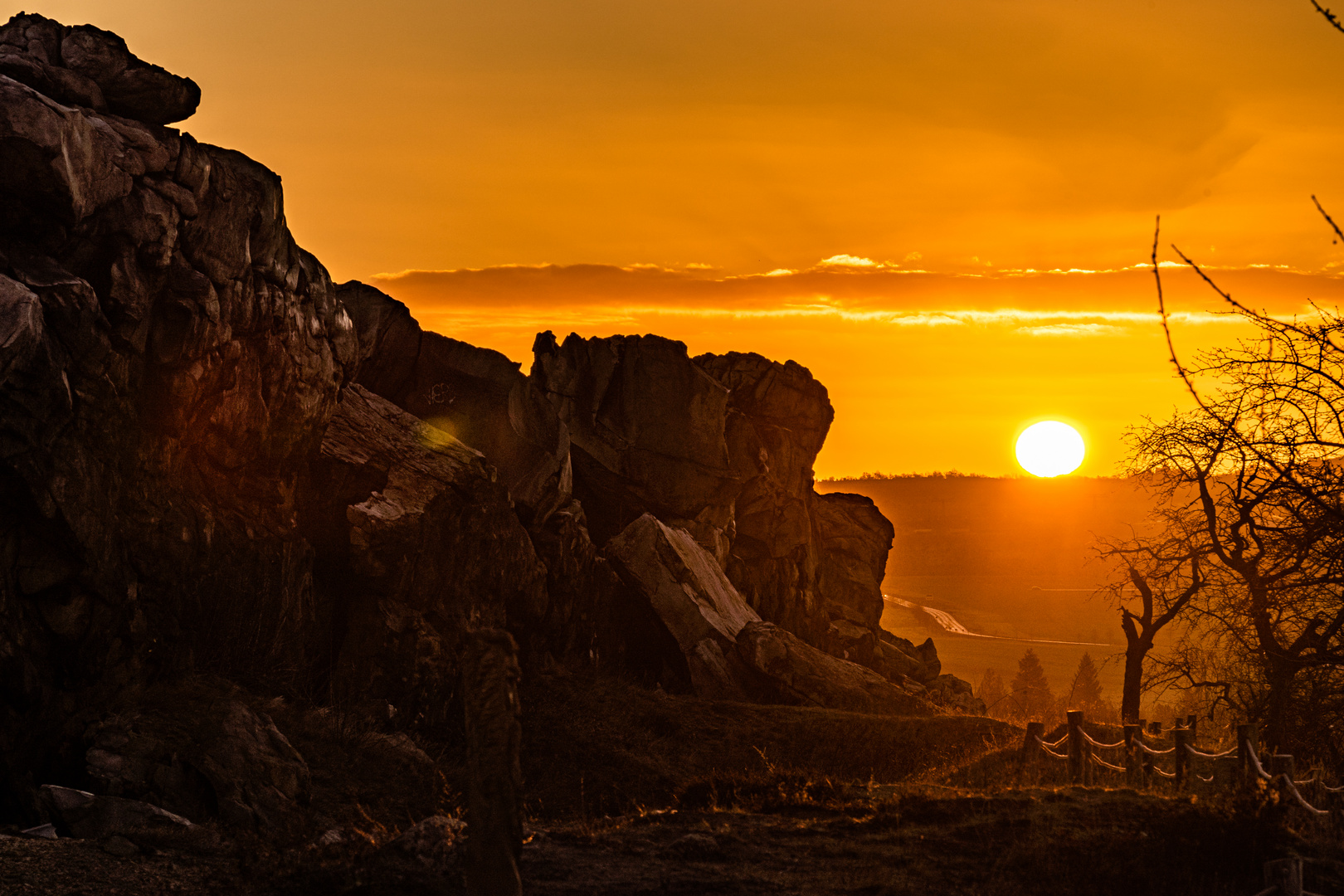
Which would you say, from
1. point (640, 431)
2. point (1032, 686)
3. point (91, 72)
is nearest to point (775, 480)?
point (640, 431)

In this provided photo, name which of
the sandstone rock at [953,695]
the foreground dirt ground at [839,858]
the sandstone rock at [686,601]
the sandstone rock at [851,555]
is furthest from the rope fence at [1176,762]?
the sandstone rock at [851,555]

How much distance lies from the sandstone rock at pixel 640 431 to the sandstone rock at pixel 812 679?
7.16 m

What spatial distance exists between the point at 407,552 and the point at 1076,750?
616 inches

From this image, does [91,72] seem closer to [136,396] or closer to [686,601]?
[136,396]

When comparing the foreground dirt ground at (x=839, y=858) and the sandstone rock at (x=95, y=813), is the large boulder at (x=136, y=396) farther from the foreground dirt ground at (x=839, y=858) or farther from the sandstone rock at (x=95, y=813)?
the foreground dirt ground at (x=839, y=858)

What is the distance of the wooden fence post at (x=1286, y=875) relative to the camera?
1153cm

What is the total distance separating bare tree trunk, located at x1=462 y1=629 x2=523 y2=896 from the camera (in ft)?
34.4

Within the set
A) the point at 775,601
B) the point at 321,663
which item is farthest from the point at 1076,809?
the point at 775,601

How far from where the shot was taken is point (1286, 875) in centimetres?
1158

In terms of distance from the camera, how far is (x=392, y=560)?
27.2 m

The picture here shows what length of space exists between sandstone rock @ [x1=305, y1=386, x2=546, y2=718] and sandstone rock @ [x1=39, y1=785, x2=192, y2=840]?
9.32m

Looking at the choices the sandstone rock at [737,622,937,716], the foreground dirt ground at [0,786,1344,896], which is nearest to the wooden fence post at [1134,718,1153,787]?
the foreground dirt ground at [0,786,1344,896]

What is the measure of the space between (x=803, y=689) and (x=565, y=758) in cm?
1031

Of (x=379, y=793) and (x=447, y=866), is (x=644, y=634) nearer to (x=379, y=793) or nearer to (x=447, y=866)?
(x=379, y=793)
